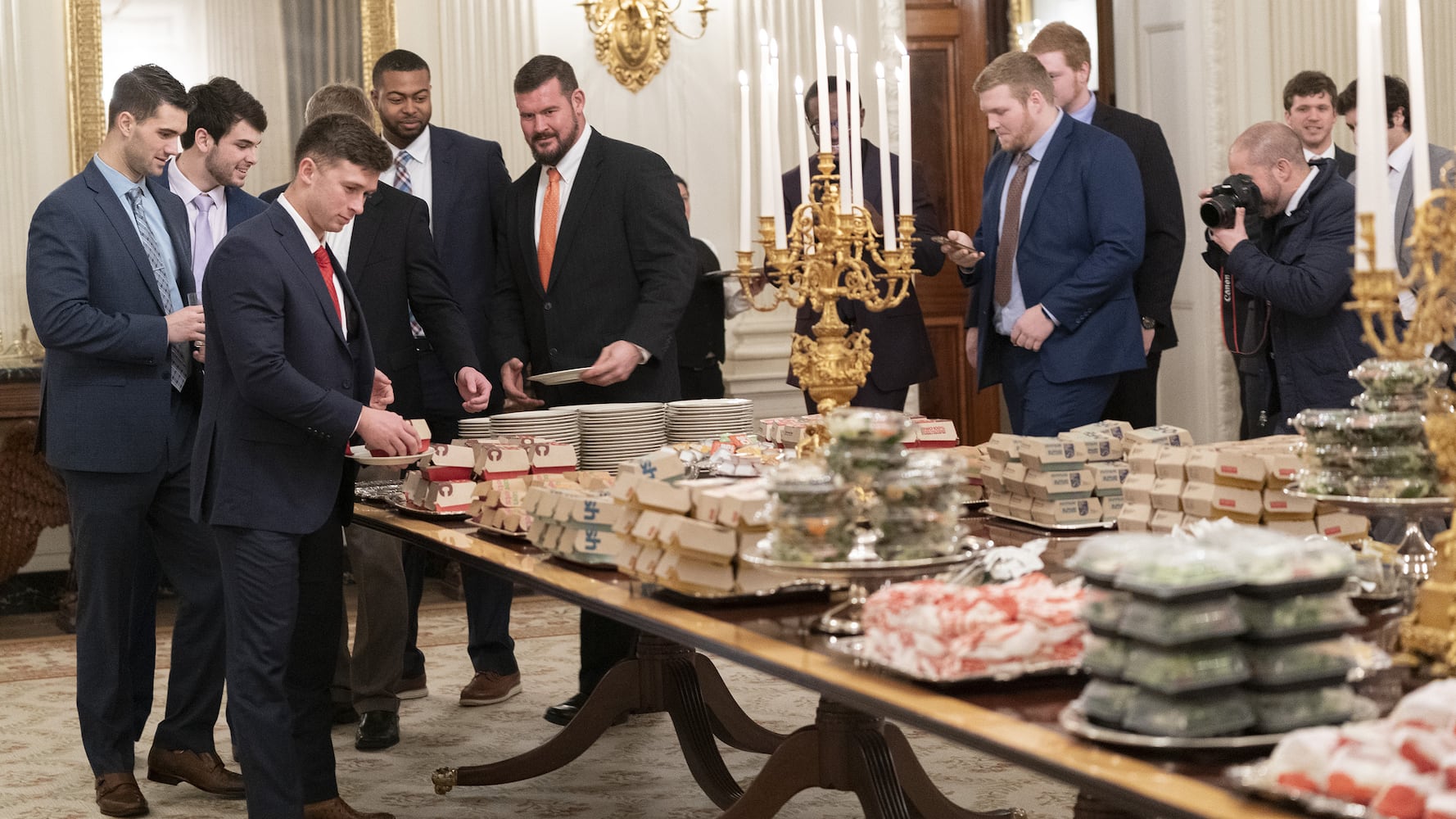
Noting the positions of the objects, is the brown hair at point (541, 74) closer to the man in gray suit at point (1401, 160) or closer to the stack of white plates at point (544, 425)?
the stack of white plates at point (544, 425)

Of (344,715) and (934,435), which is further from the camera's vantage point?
(344,715)

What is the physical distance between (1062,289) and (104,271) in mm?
2506

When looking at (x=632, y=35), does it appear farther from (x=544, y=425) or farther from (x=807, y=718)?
(x=544, y=425)

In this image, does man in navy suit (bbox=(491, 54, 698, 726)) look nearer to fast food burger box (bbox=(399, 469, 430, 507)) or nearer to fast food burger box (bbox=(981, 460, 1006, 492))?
fast food burger box (bbox=(399, 469, 430, 507))

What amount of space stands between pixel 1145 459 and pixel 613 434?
1.48 m

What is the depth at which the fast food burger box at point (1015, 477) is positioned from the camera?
303 cm

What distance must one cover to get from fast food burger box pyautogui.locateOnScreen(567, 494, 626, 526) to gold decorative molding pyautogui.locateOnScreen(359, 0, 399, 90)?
4.72m

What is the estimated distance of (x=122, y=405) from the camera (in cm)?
395

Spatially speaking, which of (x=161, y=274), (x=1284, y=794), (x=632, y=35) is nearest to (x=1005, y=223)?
(x=161, y=274)

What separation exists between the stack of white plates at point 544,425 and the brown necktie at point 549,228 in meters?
0.87

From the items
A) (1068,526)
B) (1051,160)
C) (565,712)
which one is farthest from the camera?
(565,712)

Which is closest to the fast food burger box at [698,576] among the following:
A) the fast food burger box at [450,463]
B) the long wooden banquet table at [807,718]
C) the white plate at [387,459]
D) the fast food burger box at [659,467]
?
the long wooden banquet table at [807,718]

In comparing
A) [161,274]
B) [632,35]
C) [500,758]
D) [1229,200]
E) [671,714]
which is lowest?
[500,758]

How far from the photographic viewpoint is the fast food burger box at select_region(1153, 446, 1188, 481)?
2662 mm
